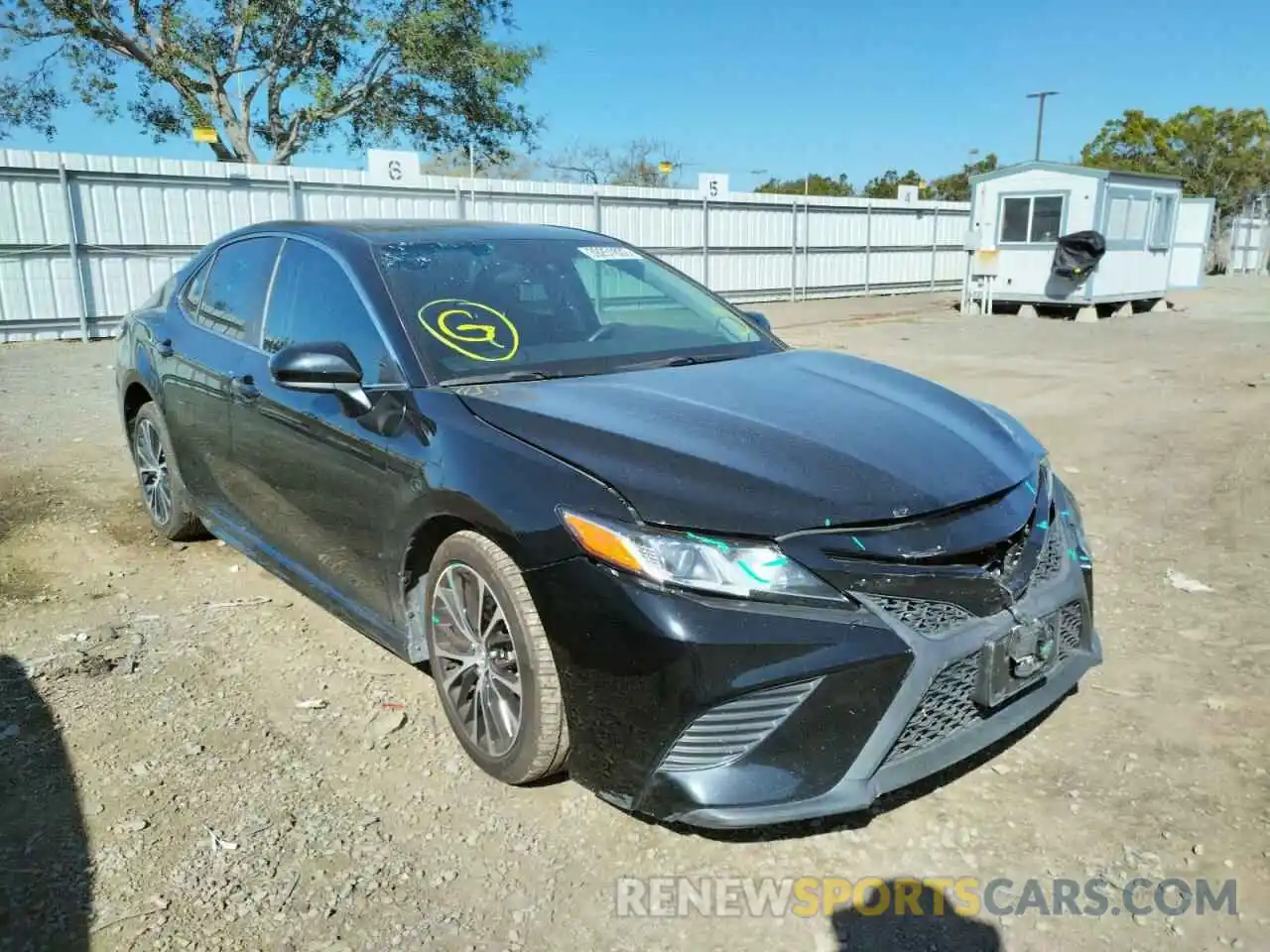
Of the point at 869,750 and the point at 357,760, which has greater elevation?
the point at 869,750

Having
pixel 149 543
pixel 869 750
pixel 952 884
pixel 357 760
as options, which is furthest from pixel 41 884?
pixel 149 543

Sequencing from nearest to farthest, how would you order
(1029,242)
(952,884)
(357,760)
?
(952,884) → (357,760) → (1029,242)

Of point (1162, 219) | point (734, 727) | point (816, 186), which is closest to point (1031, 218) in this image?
point (1162, 219)

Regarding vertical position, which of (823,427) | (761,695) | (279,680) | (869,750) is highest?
(823,427)

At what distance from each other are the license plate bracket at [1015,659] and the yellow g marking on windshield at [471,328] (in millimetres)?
1727

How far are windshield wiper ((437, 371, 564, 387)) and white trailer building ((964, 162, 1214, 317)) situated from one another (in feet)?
51.7

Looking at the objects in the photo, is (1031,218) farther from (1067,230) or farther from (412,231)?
(412,231)

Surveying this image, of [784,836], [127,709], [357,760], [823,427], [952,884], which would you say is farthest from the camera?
[127,709]

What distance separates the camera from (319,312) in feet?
11.4

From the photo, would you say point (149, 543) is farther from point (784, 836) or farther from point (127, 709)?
point (784, 836)

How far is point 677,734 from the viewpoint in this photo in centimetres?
222

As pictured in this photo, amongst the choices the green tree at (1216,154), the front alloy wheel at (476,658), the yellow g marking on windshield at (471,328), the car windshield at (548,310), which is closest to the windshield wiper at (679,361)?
the car windshield at (548,310)

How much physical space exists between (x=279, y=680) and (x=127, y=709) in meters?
0.49

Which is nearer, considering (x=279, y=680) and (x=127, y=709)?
(x=127, y=709)
